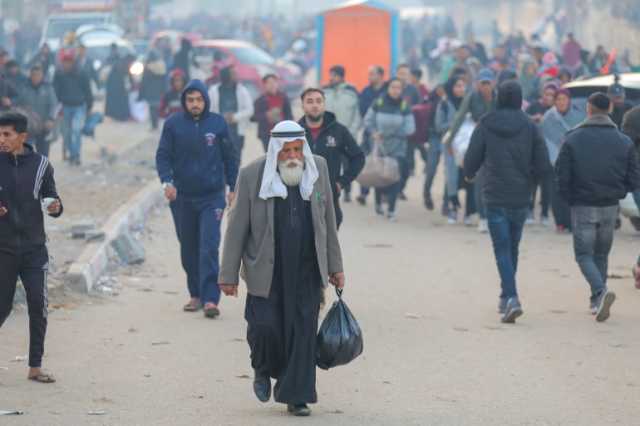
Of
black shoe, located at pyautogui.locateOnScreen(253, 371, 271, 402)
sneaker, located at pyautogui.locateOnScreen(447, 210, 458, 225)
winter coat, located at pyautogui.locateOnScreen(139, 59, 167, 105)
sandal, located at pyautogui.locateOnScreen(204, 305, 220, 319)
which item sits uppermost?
winter coat, located at pyautogui.locateOnScreen(139, 59, 167, 105)

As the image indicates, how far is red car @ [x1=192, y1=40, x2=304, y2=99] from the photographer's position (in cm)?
3625

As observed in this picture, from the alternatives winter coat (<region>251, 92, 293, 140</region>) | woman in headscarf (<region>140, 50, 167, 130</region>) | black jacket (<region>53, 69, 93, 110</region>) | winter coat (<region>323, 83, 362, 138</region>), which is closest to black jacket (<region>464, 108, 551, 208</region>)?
winter coat (<region>251, 92, 293, 140</region>)

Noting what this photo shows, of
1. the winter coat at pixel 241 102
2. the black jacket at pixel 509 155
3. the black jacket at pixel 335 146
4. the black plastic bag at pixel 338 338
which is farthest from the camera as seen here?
the winter coat at pixel 241 102

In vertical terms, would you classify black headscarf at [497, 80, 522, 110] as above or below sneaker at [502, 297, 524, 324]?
above

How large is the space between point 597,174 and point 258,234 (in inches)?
148

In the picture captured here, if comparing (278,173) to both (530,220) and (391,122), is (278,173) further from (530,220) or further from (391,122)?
(530,220)

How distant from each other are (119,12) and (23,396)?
4536 cm

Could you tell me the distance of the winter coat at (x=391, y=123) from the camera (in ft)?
56.5

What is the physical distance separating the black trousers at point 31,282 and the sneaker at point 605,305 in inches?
161

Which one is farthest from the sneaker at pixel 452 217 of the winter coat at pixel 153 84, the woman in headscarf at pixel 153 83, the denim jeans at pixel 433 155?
the winter coat at pixel 153 84

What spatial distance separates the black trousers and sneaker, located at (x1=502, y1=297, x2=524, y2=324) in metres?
3.66

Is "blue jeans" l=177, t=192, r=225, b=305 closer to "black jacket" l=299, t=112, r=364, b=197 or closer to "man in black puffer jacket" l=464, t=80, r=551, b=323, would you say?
"black jacket" l=299, t=112, r=364, b=197

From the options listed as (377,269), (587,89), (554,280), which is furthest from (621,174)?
(587,89)

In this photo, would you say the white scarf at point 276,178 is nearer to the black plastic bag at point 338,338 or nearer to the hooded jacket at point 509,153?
the black plastic bag at point 338,338
